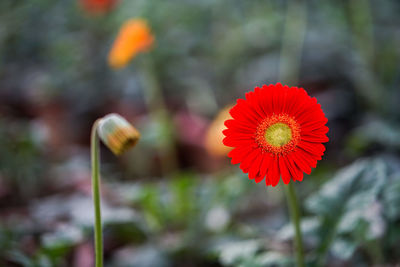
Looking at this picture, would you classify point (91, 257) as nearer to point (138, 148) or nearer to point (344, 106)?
point (138, 148)

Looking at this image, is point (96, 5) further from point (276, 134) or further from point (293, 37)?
point (276, 134)

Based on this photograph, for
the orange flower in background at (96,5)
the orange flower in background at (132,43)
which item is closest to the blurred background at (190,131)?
the orange flower in background at (96,5)

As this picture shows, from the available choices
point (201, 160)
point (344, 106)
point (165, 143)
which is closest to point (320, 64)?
point (344, 106)

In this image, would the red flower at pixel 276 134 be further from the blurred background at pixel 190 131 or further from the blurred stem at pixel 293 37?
the blurred stem at pixel 293 37

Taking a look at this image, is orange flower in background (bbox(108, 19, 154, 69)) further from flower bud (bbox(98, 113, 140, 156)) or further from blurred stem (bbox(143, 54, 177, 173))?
flower bud (bbox(98, 113, 140, 156))

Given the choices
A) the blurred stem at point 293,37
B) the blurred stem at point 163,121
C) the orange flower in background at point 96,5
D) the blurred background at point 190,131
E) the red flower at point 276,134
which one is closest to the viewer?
the red flower at point 276,134

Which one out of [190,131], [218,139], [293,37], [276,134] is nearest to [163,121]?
[218,139]

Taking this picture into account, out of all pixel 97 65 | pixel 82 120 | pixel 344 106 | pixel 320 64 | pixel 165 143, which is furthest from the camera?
pixel 97 65
